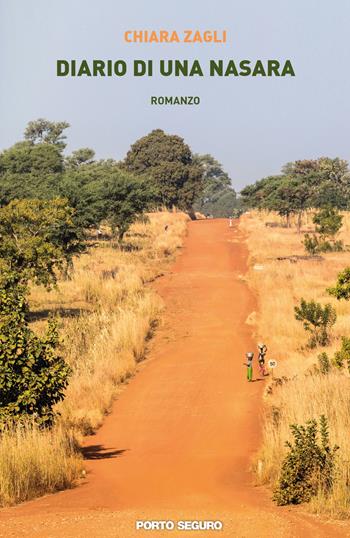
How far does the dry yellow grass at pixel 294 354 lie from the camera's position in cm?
1219

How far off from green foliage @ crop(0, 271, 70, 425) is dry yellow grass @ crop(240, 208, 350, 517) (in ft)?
12.1

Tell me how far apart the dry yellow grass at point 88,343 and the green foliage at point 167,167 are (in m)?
34.6

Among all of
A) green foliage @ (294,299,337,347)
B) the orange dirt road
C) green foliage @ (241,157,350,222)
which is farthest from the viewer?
green foliage @ (241,157,350,222)

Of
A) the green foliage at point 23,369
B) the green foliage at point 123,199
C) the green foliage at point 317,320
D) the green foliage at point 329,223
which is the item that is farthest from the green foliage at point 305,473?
the green foliage at point 329,223

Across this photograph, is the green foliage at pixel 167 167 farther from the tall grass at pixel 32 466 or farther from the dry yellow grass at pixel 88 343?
the tall grass at pixel 32 466

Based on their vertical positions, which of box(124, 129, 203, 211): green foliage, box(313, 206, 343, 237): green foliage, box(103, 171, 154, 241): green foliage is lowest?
box(313, 206, 343, 237): green foliage

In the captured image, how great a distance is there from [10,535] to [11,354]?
452 cm

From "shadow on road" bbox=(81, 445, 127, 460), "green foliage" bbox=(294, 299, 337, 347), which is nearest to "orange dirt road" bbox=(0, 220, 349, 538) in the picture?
"shadow on road" bbox=(81, 445, 127, 460)

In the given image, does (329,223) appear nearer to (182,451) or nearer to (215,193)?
(182,451)

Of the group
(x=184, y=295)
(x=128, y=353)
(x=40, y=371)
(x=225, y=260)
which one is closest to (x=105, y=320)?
(x=128, y=353)

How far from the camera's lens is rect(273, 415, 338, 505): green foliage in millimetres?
10523

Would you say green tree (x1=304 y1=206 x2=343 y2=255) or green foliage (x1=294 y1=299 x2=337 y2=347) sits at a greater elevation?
green tree (x1=304 y1=206 x2=343 y2=255)

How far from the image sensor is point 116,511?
10031 millimetres

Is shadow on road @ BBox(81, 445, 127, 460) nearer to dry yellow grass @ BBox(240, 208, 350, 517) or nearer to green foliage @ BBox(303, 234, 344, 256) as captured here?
dry yellow grass @ BBox(240, 208, 350, 517)
